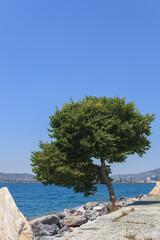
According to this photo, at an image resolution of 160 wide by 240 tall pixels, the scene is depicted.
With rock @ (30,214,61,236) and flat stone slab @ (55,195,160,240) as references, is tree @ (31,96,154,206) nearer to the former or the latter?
rock @ (30,214,61,236)

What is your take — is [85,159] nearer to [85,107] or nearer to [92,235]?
[85,107]

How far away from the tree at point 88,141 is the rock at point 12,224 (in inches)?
369

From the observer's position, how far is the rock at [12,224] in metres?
7.41

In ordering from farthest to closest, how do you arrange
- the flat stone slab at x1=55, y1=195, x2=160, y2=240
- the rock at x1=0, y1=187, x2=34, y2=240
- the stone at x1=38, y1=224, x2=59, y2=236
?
1. the stone at x1=38, y1=224, x2=59, y2=236
2. the rock at x1=0, y1=187, x2=34, y2=240
3. the flat stone slab at x1=55, y1=195, x2=160, y2=240

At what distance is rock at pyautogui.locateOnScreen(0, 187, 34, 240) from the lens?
7.41 metres

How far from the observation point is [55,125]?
1986 centimetres

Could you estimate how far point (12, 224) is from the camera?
24.8 ft

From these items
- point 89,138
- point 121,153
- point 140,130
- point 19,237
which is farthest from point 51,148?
point 19,237

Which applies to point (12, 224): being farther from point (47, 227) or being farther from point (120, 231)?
point (47, 227)

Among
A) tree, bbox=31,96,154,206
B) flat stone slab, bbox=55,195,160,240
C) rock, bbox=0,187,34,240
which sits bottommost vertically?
flat stone slab, bbox=55,195,160,240

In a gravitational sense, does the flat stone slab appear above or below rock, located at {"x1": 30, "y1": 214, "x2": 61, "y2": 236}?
above

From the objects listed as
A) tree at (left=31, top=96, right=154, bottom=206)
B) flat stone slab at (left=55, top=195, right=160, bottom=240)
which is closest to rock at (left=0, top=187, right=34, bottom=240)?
flat stone slab at (left=55, top=195, right=160, bottom=240)

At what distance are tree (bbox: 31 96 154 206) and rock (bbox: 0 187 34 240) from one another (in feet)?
30.8

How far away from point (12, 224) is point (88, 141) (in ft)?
34.4
